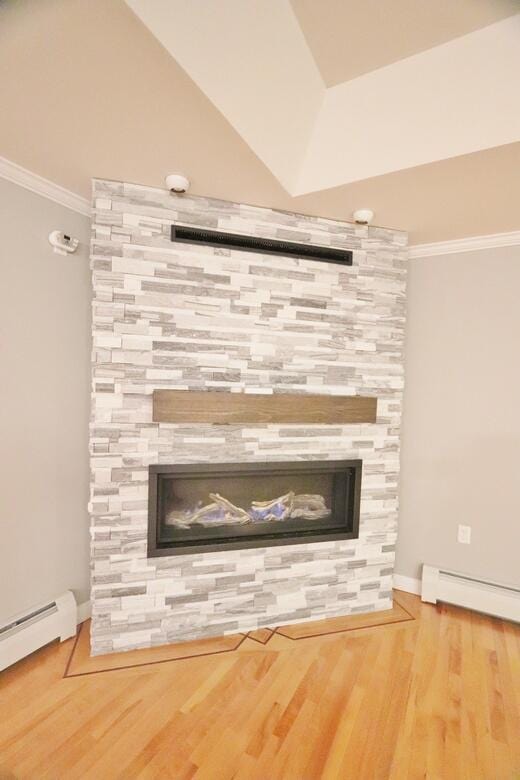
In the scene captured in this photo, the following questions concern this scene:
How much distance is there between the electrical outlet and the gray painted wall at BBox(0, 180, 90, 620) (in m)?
2.34

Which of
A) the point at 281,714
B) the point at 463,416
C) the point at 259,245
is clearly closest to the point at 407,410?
the point at 463,416

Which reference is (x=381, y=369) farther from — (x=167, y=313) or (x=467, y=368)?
(x=167, y=313)

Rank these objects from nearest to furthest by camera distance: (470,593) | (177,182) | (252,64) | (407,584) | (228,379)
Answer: (252,64) → (177,182) → (228,379) → (470,593) → (407,584)

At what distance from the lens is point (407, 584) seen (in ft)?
8.42

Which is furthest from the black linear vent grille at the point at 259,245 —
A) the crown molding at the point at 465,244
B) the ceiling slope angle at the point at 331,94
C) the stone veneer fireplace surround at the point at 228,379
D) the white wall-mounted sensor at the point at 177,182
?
the crown molding at the point at 465,244

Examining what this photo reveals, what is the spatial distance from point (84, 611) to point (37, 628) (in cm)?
33

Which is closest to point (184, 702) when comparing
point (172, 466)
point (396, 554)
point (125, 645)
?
point (125, 645)

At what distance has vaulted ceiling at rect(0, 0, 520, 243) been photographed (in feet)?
3.57

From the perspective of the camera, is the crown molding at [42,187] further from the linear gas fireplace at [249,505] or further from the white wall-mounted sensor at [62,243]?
the linear gas fireplace at [249,505]

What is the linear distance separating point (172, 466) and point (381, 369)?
1.33 meters

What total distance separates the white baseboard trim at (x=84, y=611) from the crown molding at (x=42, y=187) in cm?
223

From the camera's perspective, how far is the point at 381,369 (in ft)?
7.33

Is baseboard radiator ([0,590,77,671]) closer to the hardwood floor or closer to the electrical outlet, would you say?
the hardwood floor

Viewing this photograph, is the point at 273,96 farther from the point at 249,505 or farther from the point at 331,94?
the point at 249,505
